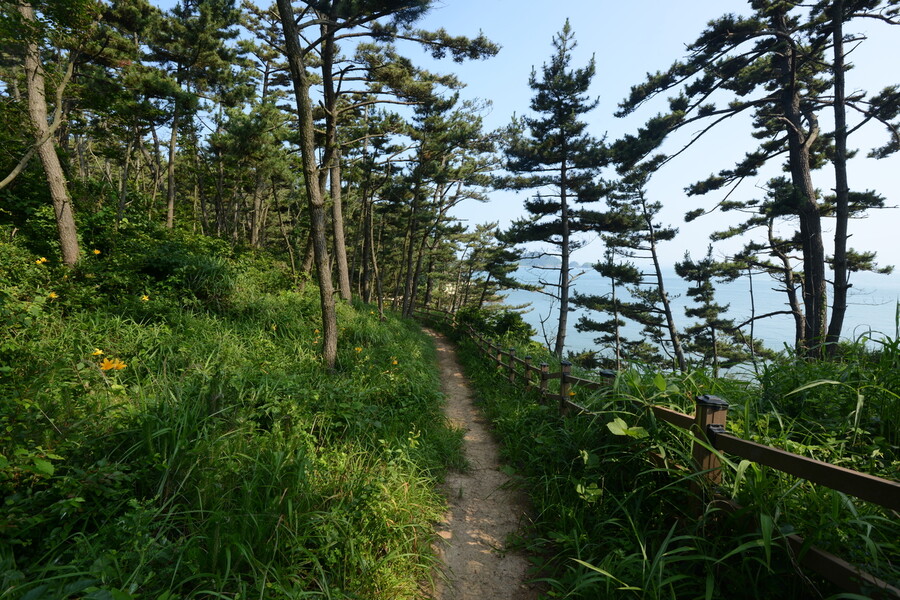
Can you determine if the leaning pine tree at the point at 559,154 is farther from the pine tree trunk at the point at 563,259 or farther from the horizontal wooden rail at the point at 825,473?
the horizontal wooden rail at the point at 825,473

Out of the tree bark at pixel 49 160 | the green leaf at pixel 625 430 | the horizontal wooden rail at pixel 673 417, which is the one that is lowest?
the green leaf at pixel 625 430

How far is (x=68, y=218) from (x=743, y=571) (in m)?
9.58

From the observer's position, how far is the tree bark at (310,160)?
4.58 m

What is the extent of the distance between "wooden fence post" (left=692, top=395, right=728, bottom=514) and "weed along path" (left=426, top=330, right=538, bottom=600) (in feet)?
4.88

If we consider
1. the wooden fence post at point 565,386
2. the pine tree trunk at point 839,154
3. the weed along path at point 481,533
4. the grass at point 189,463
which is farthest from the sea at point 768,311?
the grass at point 189,463

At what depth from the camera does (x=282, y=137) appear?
1202cm

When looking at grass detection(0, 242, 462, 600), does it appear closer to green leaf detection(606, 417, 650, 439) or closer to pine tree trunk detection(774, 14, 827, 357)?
green leaf detection(606, 417, 650, 439)

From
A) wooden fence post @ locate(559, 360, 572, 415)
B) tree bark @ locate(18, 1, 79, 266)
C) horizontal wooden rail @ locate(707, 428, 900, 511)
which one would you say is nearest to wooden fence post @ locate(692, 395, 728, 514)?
horizontal wooden rail @ locate(707, 428, 900, 511)

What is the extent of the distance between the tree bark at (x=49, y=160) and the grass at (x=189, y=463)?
84 cm

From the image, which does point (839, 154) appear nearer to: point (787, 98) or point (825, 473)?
point (787, 98)

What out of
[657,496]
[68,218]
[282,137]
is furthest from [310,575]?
[282,137]

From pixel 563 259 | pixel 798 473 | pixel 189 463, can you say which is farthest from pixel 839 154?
pixel 189 463

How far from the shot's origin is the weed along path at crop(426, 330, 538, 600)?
9.12 ft

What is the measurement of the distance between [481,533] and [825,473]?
8.90 ft
